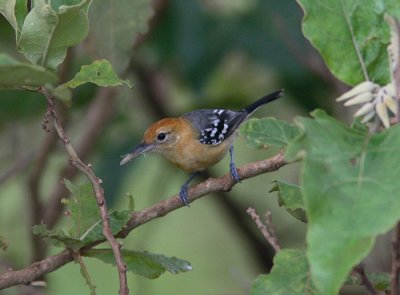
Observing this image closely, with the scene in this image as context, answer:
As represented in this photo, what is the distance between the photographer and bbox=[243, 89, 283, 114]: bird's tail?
479 centimetres

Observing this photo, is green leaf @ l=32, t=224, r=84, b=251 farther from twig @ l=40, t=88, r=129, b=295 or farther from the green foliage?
twig @ l=40, t=88, r=129, b=295

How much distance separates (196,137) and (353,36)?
117 inches

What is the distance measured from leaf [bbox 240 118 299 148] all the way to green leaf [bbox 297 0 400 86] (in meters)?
0.20

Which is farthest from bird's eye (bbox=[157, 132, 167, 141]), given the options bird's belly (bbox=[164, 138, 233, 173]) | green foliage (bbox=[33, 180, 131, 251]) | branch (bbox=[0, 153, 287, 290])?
branch (bbox=[0, 153, 287, 290])

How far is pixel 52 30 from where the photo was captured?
2.03 metres

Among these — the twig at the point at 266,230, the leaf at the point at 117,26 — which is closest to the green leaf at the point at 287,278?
the twig at the point at 266,230

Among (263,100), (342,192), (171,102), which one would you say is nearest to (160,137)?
(263,100)

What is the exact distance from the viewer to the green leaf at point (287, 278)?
6.55ft

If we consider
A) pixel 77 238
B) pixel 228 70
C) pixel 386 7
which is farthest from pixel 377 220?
pixel 228 70

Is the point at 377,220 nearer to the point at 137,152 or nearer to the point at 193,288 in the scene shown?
the point at 137,152

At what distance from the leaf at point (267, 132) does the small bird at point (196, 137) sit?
2.48 meters

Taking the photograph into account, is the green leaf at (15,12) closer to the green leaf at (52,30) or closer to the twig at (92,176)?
the green leaf at (52,30)

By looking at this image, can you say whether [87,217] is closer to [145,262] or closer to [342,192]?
[145,262]

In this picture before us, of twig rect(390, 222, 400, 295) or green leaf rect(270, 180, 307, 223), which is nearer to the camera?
twig rect(390, 222, 400, 295)
